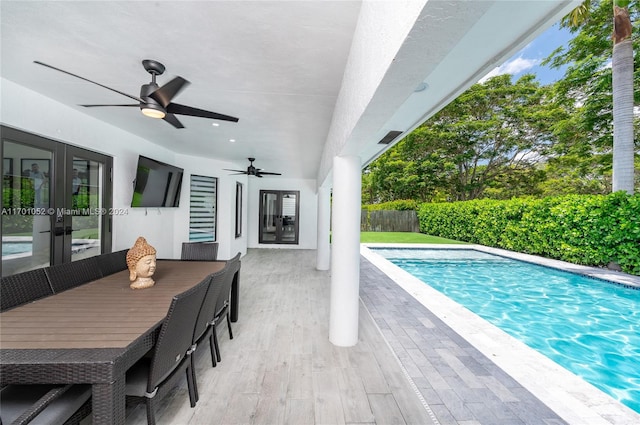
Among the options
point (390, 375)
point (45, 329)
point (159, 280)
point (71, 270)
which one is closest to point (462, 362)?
point (390, 375)

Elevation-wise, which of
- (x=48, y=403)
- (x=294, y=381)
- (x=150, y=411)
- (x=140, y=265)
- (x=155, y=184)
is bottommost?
(x=294, y=381)

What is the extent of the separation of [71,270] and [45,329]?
1142 mm

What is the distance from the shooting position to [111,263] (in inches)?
113

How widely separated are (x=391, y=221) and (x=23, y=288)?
13971mm

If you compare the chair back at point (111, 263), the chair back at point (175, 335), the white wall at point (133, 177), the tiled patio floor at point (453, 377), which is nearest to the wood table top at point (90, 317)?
the chair back at point (175, 335)

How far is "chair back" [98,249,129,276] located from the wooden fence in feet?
40.2

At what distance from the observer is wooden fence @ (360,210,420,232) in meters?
14.4

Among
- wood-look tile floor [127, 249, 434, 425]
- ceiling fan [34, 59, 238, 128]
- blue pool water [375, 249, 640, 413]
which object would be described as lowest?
blue pool water [375, 249, 640, 413]

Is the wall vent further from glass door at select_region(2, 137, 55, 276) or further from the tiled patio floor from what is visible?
glass door at select_region(2, 137, 55, 276)

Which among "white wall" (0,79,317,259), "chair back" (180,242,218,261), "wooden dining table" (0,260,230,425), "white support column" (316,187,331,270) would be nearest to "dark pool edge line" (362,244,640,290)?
"white support column" (316,187,331,270)

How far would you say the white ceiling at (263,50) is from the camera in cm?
108

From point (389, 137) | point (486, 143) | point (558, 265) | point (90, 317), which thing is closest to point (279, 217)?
point (389, 137)

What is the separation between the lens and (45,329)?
148 cm

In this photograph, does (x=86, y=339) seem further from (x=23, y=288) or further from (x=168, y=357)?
(x=23, y=288)
